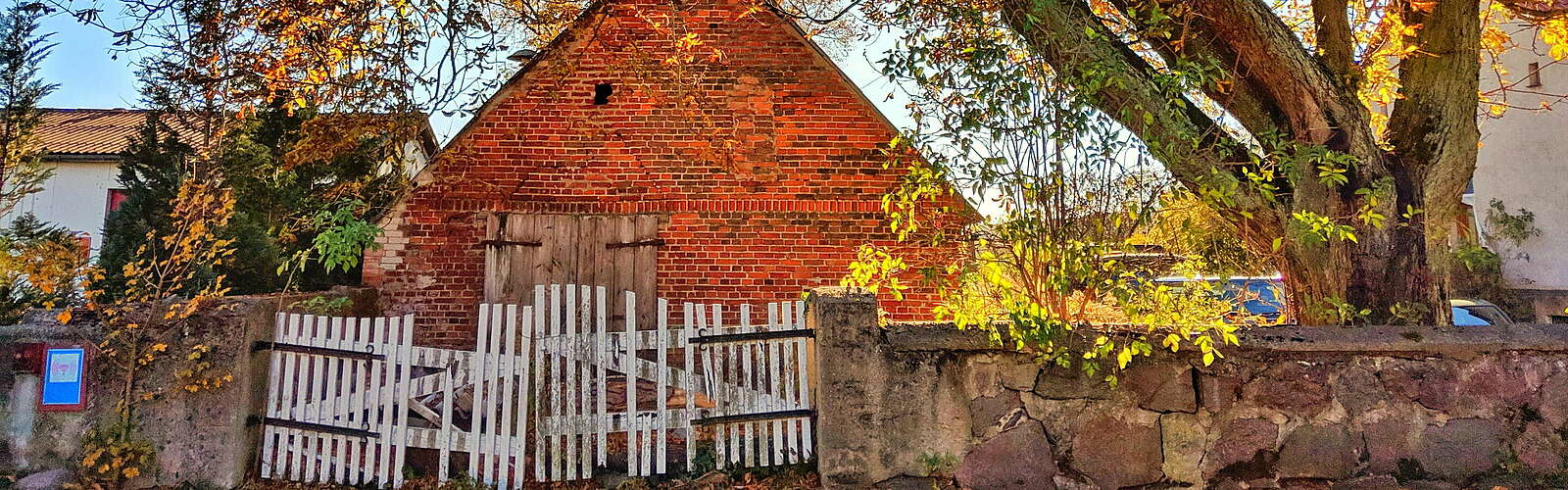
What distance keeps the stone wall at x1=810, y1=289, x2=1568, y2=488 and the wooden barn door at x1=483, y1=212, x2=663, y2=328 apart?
3623 mm

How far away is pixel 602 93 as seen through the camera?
7832mm

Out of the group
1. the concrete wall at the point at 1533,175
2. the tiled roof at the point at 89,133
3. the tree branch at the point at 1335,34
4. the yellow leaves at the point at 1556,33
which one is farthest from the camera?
the tiled roof at the point at 89,133

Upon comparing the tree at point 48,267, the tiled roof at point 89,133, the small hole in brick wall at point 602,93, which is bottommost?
the tree at point 48,267

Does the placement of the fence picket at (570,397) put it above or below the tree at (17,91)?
below

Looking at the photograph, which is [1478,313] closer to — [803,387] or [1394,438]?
[1394,438]

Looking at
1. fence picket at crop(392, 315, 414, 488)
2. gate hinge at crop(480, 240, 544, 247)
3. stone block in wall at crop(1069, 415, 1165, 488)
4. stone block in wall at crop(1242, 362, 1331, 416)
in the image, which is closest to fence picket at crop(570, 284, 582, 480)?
fence picket at crop(392, 315, 414, 488)

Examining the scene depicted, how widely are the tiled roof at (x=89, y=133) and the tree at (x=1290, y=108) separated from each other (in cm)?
1643

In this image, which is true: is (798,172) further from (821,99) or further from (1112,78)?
(1112,78)

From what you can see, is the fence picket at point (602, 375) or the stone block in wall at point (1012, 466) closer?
the stone block in wall at point (1012, 466)

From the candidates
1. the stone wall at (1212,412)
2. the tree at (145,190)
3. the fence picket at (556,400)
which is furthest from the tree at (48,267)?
the stone wall at (1212,412)

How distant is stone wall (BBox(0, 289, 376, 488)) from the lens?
4.39 m

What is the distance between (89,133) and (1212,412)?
21.9m

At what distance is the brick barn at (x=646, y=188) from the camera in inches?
298

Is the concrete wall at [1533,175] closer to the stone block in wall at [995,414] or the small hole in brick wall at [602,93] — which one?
the stone block in wall at [995,414]
